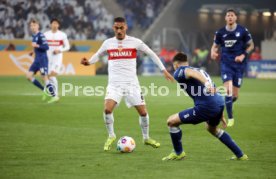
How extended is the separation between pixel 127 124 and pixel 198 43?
1169 inches

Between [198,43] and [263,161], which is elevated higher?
[263,161]

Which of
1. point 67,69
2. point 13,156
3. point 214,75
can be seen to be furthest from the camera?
point 214,75

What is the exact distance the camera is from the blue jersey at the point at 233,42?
55.5 ft

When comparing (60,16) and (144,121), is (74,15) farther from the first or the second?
(144,121)

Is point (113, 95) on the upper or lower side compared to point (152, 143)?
upper

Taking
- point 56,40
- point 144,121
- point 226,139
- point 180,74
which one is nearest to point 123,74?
point 144,121

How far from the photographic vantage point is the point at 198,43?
150 feet

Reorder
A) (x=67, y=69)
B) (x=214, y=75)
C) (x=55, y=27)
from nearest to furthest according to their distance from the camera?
(x=55, y=27), (x=67, y=69), (x=214, y=75)

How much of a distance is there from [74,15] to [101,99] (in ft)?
68.6

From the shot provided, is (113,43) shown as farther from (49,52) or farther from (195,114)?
(49,52)

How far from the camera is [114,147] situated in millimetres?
12688

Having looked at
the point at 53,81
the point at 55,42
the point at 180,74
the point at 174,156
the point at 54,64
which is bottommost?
the point at 53,81

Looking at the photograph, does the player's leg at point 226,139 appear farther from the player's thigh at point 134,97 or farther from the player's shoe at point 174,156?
the player's thigh at point 134,97

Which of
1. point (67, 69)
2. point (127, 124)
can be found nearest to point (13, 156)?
point (127, 124)
